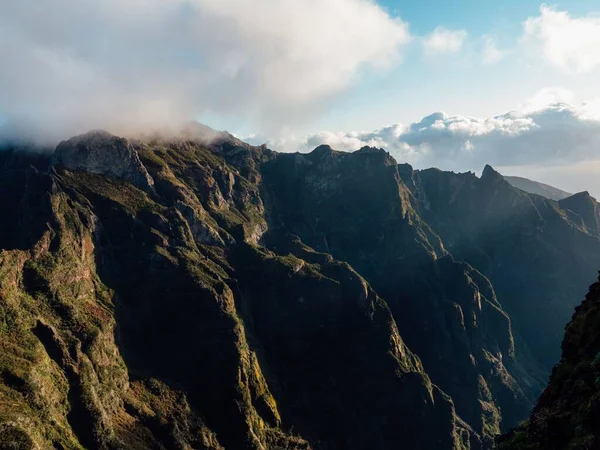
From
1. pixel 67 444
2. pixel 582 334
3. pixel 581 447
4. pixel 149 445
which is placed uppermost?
pixel 582 334

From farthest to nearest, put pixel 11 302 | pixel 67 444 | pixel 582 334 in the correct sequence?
pixel 11 302
pixel 67 444
pixel 582 334

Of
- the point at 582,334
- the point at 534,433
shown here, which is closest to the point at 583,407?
the point at 534,433

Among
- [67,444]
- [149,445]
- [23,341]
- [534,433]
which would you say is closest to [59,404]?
[67,444]

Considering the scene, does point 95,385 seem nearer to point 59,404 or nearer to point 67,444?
point 59,404

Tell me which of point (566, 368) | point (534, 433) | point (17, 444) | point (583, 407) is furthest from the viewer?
point (17, 444)

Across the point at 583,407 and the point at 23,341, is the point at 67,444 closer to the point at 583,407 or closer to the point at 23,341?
the point at 23,341

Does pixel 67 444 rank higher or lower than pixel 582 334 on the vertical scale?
lower

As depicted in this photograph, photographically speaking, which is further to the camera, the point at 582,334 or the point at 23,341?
the point at 23,341
